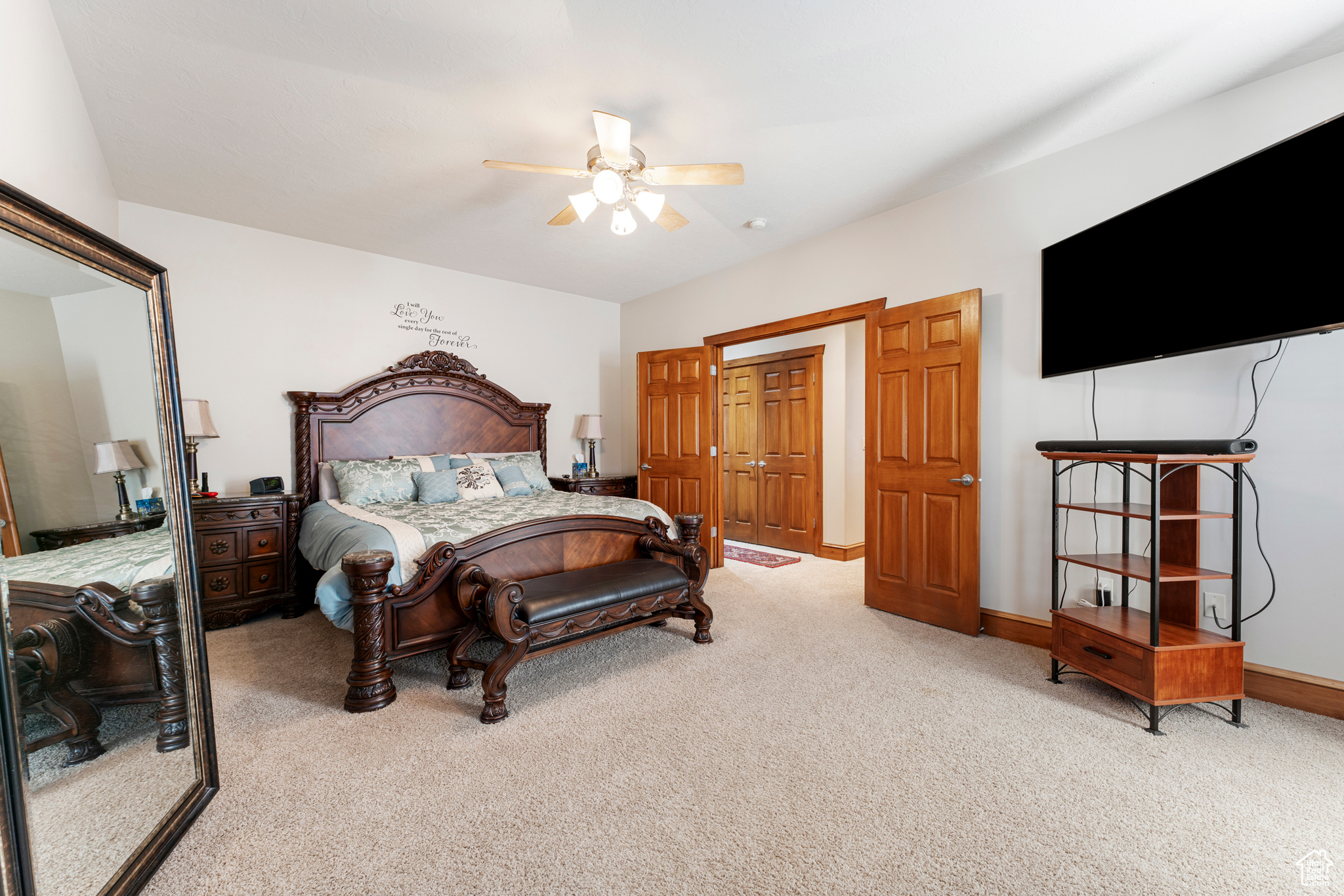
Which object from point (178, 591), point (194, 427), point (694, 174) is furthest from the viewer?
point (194, 427)

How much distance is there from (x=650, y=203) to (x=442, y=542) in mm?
1896

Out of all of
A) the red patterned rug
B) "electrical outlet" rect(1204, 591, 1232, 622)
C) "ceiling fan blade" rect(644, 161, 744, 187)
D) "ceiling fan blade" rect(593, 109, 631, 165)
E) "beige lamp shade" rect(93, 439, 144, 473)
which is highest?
"ceiling fan blade" rect(593, 109, 631, 165)

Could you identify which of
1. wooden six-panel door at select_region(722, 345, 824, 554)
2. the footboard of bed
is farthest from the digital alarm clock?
wooden six-panel door at select_region(722, 345, 824, 554)

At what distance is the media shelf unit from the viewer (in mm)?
2076

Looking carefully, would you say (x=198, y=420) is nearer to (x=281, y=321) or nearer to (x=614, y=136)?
(x=281, y=321)

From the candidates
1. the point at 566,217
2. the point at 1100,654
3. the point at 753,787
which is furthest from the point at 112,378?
the point at 1100,654

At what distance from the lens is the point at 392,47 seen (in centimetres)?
209

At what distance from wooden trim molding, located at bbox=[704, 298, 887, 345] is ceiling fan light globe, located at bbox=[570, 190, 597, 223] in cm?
204

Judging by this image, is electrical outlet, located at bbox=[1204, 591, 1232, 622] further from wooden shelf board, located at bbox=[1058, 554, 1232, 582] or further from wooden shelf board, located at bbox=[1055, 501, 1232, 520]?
wooden shelf board, located at bbox=[1055, 501, 1232, 520]

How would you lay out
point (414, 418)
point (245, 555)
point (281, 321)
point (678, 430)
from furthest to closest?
1. point (678, 430)
2. point (414, 418)
3. point (281, 321)
4. point (245, 555)

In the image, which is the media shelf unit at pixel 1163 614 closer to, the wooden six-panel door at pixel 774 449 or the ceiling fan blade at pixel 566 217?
the ceiling fan blade at pixel 566 217

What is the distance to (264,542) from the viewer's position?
3.50 m

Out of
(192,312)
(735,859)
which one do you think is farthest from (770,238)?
(192,312)

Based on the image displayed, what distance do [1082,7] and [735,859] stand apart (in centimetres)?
301
